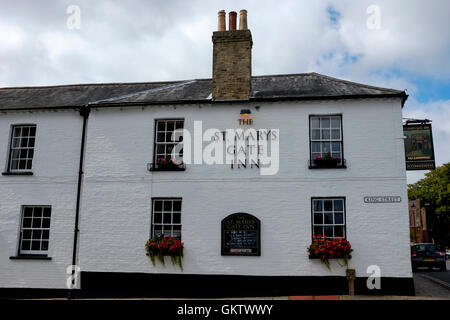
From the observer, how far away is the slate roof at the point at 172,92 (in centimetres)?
1224

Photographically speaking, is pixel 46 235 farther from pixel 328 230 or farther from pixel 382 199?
pixel 382 199

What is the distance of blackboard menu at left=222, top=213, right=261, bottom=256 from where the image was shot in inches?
454

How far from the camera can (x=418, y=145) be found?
12.4 meters

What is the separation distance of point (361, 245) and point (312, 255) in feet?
4.67

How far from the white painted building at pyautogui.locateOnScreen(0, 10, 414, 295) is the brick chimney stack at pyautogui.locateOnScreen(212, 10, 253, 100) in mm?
66

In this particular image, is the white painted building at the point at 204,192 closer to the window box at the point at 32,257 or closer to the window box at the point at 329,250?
the window box at the point at 32,257

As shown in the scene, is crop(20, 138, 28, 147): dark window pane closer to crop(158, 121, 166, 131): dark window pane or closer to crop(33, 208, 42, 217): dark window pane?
crop(33, 208, 42, 217): dark window pane

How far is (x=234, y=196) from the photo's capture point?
11930 mm

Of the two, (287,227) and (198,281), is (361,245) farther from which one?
(198,281)

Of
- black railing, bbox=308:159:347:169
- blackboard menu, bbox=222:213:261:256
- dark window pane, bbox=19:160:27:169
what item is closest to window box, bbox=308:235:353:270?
blackboard menu, bbox=222:213:261:256

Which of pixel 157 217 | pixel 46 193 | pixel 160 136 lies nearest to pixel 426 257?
pixel 157 217

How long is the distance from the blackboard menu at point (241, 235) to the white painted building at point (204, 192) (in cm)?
17
